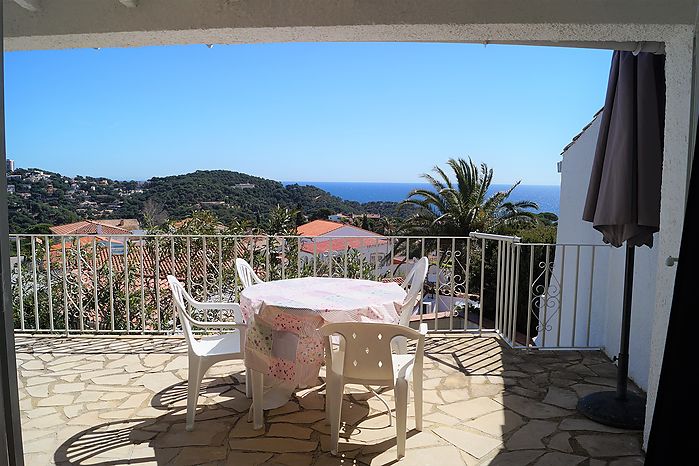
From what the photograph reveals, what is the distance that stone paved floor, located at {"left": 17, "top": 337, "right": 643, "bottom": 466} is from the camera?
2.69 metres

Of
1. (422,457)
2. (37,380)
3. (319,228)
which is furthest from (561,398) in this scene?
(319,228)

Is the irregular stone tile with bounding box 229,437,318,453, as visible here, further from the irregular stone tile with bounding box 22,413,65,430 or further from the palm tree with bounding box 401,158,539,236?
the palm tree with bounding box 401,158,539,236

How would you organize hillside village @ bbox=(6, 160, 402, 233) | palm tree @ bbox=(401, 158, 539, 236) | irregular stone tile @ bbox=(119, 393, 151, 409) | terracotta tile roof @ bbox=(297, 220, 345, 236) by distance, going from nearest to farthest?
irregular stone tile @ bbox=(119, 393, 151, 409) < hillside village @ bbox=(6, 160, 402, 233) < terracotta tile roof @ bbox=(297, 220, 345, 236) < palm tree @ bbox=(401, 158, 539, 236)

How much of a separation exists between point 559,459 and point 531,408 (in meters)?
0.64

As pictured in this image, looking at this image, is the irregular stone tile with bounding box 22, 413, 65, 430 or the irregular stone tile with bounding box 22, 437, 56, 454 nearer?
the irregular stone tile with bounding box 22, 437, 56, 454

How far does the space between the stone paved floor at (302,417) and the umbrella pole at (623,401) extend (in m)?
0.07

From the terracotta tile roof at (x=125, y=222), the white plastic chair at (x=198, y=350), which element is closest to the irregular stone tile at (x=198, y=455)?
the white plastic chair at (x=198, y=350)

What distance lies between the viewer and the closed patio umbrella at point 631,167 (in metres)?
2.93

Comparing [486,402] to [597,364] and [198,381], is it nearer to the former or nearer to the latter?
[597,364]

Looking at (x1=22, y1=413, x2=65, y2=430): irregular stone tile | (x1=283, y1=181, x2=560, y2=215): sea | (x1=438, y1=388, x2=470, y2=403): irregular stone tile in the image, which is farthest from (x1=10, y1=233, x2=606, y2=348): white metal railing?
(x1=283, y1=181, x2=560, y2=215): sea

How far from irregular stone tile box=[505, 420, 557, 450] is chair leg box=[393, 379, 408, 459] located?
636 millimetres

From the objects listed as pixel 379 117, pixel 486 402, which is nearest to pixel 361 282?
pixel 486 402

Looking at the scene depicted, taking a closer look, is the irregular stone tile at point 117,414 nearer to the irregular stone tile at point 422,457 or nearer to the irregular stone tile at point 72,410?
the irregular stone tile at point 72,410

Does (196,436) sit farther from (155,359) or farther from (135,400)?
(155,359)
